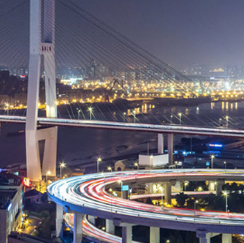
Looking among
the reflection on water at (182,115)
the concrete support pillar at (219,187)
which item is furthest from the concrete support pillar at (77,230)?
the reflection on water at (182,115)

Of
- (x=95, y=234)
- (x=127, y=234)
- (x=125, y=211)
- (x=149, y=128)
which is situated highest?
(x=149, y=128)

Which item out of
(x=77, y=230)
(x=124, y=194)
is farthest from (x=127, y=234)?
(x=124, y=194)

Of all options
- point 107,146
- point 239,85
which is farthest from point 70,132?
point 239,85

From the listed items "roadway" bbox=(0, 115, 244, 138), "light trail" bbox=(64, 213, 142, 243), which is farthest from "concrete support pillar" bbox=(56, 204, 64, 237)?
"roadway" bbox=(0, 115, 244, 138)

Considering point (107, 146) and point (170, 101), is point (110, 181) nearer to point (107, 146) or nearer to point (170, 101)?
point (107, 146)

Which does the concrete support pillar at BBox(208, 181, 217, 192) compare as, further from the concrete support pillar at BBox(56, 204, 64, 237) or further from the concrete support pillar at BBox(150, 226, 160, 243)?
the concrete support pillar at BBox(150, 226, 160, 243)

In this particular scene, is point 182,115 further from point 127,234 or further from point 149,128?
point 127,234

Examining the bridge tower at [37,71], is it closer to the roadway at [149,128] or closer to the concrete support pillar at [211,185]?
the roadway at [149,128]

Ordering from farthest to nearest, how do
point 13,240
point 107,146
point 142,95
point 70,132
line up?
point 142,95 < point 70,132 < point 107,146 < point 13,240
